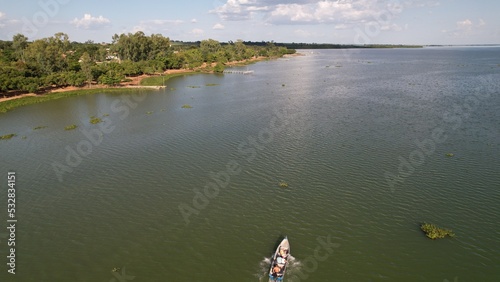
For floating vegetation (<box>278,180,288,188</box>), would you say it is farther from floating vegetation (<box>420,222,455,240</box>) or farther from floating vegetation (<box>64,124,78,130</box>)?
floating vegetation (<box>64,124,78,130</box>)

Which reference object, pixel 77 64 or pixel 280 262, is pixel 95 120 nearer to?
pixel 280 262

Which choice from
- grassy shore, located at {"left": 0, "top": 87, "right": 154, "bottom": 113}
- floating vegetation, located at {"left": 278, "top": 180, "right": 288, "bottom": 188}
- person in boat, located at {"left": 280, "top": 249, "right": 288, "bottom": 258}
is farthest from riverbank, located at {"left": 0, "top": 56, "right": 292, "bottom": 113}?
person in boat, located at {"left": 280, "top": 249, "right": 288, "bottom": 258}

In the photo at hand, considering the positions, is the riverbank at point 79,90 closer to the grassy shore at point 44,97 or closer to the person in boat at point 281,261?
the grassy shore at point 44,97

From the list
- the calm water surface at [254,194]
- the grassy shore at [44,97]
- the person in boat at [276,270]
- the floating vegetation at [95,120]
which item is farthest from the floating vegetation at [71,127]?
the person in boat at [276,270]

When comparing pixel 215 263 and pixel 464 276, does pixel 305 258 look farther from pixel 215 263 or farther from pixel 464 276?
pixel 464 276

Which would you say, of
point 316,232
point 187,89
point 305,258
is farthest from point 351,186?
point 187,89

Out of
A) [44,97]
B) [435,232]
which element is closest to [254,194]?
[435,232]
